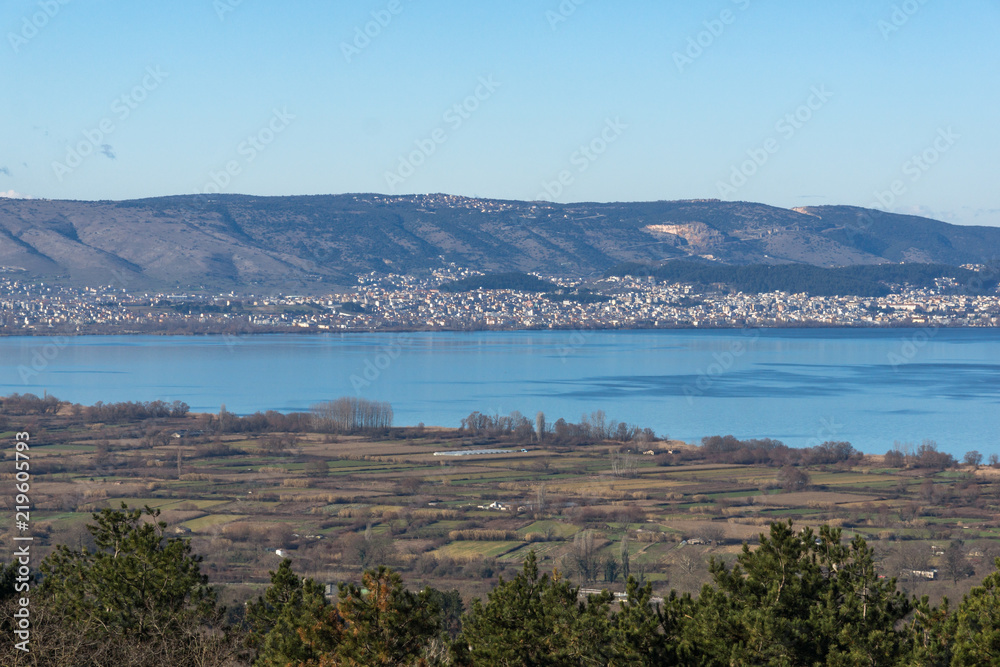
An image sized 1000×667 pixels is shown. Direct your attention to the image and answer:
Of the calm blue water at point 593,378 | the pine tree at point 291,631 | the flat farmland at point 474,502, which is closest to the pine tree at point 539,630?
the pine tree at point 291,631

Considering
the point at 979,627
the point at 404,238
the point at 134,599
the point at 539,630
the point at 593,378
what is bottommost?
the point at 134,599

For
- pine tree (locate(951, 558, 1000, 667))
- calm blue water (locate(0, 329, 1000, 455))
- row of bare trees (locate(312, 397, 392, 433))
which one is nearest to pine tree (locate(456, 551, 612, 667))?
pine tree (locate(951, 558, 1000, 667))

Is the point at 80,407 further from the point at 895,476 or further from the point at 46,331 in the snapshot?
the point at 46,331

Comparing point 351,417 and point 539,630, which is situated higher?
point 351,417

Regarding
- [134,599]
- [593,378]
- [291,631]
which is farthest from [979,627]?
[593,378]

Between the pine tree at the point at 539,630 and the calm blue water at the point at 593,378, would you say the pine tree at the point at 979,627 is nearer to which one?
the pine tree at the point at 539,630

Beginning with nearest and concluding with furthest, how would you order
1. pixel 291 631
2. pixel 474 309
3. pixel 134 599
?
pixel 291 631 < pixel 134 599 < pixel 474 309

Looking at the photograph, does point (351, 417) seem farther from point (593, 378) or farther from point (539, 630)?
point (539, 630)

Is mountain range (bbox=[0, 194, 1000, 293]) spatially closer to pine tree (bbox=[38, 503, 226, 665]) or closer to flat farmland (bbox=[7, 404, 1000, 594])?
flat farmland (bbox=[7, 404, 1000, 594])
